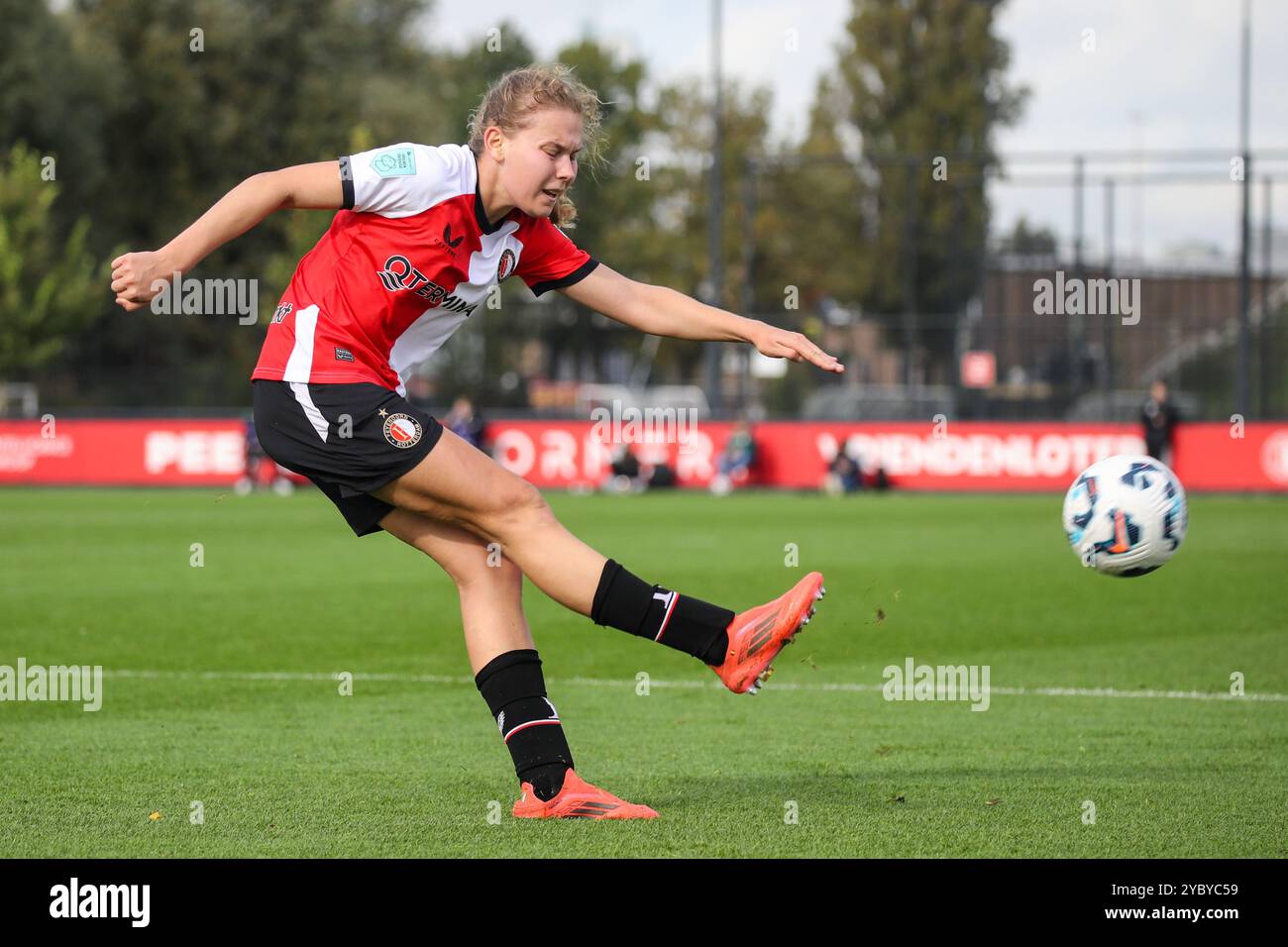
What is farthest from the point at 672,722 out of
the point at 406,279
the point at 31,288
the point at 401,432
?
the point at 31,288

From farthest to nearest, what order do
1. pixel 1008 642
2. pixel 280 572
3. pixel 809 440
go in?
pixel 809 440
pixel 280 572
pixel 1008 642

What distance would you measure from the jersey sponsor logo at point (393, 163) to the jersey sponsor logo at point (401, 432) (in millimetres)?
724

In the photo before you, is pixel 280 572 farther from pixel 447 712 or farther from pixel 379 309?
pixel 379 309

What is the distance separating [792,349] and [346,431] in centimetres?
142

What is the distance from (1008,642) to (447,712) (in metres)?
4.38

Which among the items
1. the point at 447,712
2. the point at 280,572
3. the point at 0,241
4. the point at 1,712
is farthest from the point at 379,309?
the point at 0,241

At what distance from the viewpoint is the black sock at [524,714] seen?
5.27m

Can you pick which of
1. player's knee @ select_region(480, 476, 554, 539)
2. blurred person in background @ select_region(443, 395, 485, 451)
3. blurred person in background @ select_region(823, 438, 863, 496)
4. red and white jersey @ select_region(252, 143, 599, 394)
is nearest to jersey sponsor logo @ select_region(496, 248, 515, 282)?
red and white jersey @ select_region(252, 143, 599, 394)

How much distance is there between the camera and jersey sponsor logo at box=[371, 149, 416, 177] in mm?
4902

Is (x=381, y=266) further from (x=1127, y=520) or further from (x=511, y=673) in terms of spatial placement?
(x=1127, y=520)

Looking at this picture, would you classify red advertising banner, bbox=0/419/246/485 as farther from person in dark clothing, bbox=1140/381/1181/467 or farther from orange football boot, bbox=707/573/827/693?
orange football boot, bbox=707/573/827/693

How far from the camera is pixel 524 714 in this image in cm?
534
